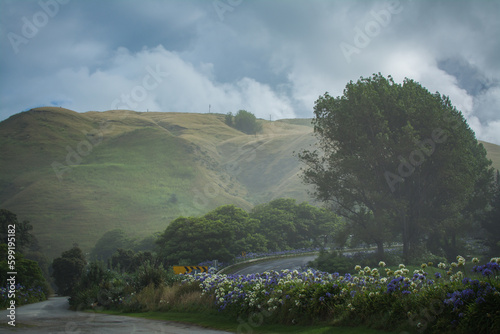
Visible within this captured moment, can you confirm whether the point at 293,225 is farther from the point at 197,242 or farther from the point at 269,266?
the point at 197,242

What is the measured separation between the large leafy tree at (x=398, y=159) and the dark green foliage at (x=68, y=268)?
35.4 m

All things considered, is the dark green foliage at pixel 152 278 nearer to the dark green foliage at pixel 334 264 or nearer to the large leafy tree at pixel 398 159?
the dark green foliage at pixel 334 264

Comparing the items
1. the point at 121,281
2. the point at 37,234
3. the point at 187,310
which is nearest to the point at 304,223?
the point at 121,281

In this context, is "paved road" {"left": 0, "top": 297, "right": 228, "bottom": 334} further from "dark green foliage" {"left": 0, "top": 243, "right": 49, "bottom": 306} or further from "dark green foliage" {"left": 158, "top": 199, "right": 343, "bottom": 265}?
"dark green foliage" {"left": 158, "top": 199, "right": 343, "bottom": 265}

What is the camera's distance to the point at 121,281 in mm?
24875

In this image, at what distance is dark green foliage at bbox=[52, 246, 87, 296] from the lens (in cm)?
5309

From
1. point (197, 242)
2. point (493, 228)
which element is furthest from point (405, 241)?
point (197, 242)

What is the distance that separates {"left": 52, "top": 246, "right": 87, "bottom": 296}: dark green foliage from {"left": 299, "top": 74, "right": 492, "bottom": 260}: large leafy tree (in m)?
35.4

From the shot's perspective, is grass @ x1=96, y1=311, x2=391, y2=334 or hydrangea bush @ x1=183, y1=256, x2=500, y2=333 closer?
hydrangea bush @ x1=183, y1=256, x2=500, y2=333

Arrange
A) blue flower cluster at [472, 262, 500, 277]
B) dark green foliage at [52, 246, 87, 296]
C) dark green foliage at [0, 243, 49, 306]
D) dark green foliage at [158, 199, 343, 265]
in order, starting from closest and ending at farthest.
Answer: blue flower cluster at [472, 262, 500, 277] < dark green foliage at [0, 243, 49, 306] < dark green foliage at [158, 199, 343, 265] < dark green foliage at [52, 246, 87, 296]

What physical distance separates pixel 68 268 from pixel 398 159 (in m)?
45.0

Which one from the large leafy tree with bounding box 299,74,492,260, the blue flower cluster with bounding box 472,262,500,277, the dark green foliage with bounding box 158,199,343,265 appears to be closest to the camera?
the blue flower cluster with bounding box 472,262,500,277

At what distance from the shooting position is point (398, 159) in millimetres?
33469

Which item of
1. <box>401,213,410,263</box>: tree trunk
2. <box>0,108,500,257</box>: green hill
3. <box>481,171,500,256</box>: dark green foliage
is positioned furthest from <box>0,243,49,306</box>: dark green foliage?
<box>0,108,500,257</box>: green hill
